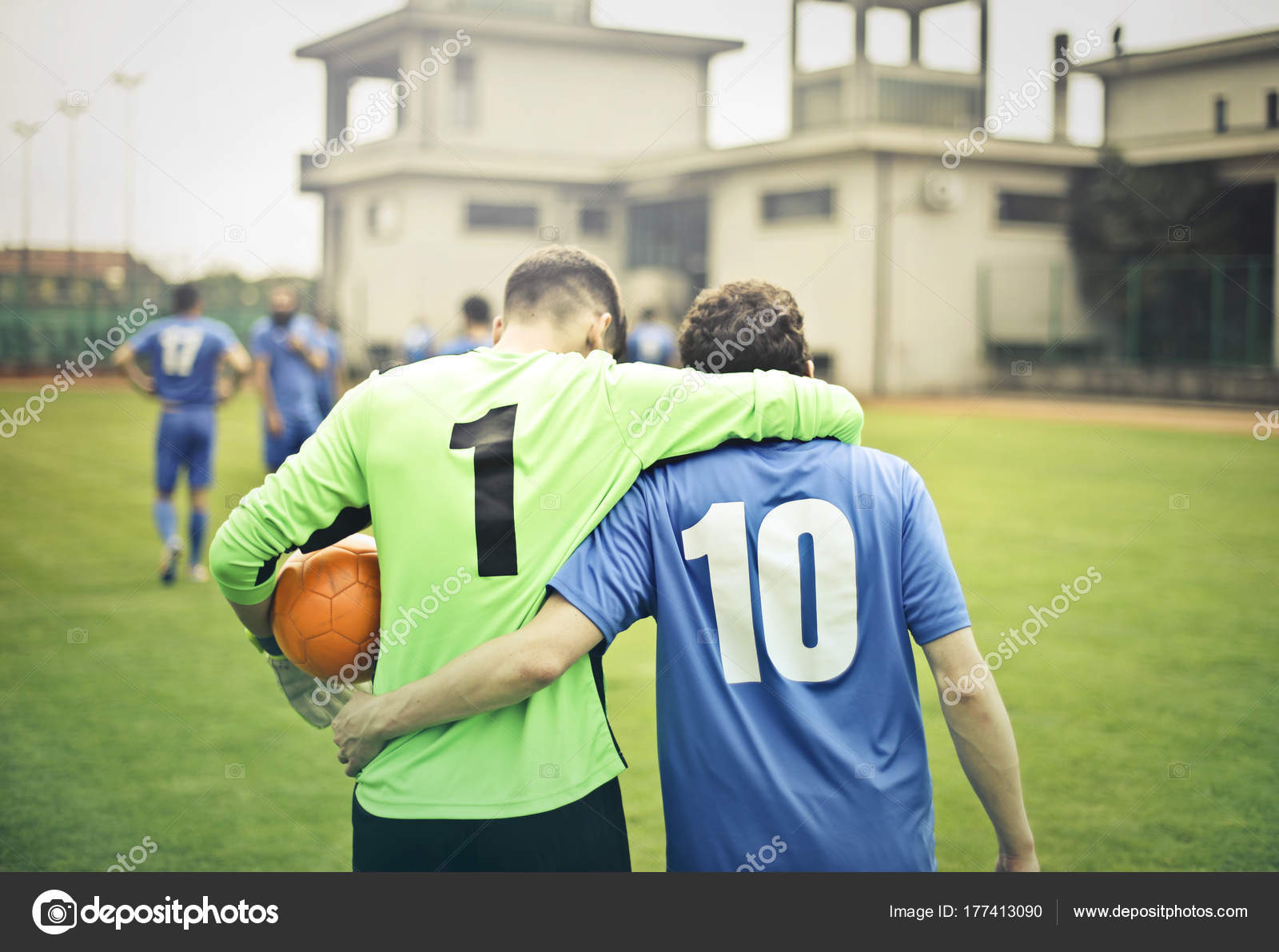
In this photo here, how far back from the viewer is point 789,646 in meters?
2.18

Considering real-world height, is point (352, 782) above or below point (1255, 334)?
below

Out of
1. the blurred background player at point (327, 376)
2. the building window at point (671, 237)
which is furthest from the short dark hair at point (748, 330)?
the building window at point (671, 237)

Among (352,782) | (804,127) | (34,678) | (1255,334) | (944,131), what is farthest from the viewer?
(804,127)

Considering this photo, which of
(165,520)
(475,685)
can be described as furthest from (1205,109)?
(475,685)

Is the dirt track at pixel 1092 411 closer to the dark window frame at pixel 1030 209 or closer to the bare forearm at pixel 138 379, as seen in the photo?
the dark window frame at pixel 1030 209

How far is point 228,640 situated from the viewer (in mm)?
6957

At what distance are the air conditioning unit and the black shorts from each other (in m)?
27.0

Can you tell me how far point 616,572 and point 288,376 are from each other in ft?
31.6

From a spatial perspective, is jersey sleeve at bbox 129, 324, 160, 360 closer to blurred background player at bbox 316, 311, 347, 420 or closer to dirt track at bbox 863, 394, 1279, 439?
blurred background player at bbox 316, 311, 347, 420
